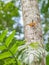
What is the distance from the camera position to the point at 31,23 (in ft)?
4.49

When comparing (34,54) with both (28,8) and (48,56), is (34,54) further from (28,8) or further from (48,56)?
(28,8)

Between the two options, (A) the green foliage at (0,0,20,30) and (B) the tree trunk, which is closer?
(B) the tree trunk

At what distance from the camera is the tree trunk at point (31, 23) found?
1.29 m

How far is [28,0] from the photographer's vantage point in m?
1.52

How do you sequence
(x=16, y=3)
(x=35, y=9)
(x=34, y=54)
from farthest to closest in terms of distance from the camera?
(x=16, y=3)
(x=35, y=9)
(x=34, y=54)

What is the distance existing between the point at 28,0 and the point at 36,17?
17 centimetres

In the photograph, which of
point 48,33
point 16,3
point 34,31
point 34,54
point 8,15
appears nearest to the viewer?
point 34,54

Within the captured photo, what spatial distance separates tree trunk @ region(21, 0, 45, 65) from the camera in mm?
1287

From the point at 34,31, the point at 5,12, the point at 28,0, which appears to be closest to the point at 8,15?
the point at 5,12

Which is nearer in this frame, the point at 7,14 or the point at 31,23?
the point at 31,23

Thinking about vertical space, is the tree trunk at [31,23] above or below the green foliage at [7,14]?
above

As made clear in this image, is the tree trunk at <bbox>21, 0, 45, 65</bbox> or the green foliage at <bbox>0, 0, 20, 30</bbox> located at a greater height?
the tree trunk at <bbox>21, 0, 45, 65</bbox>

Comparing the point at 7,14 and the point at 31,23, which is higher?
the point at 31,23

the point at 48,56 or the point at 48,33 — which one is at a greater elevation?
the point at 48,56
